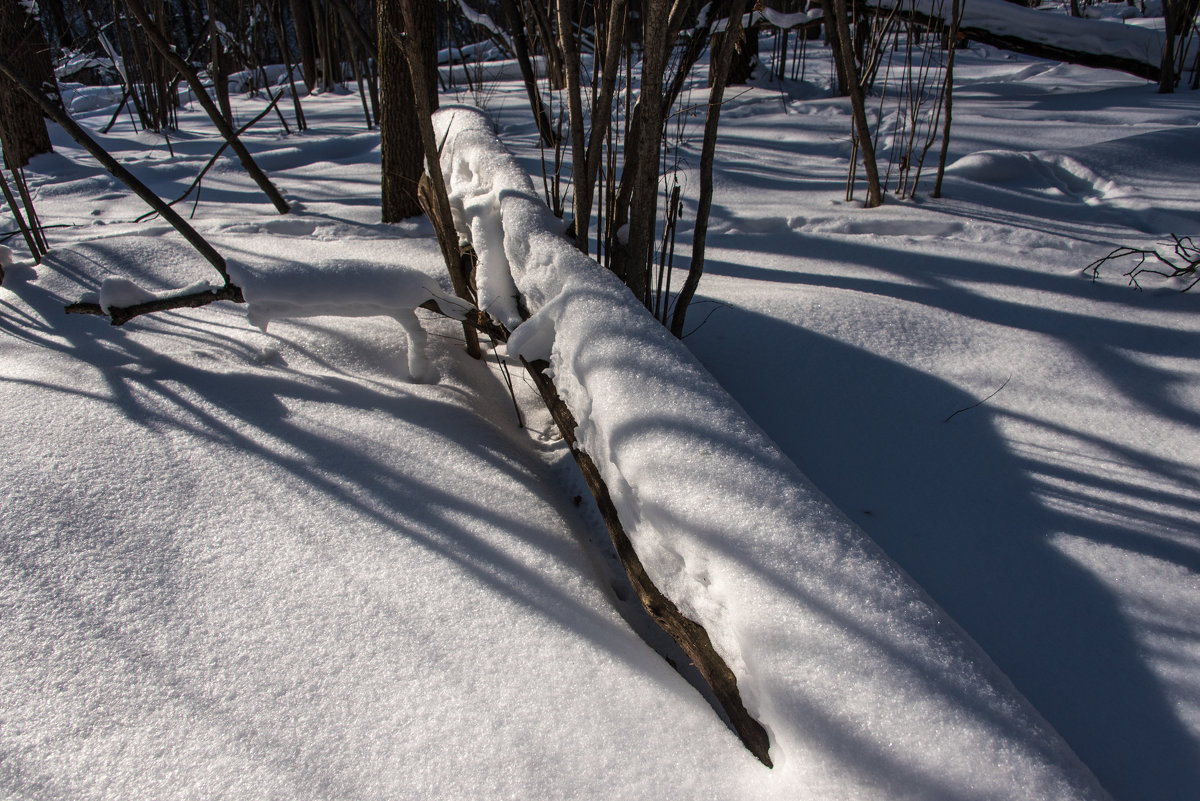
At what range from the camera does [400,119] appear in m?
2.86

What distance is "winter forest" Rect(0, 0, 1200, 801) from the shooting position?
2.75 ft

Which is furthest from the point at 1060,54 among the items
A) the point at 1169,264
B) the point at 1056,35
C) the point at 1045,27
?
the point at 1169,264

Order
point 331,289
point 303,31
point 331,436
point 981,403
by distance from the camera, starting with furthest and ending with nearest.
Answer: point 303,31, point 981,403, point 331,289, point 331,436

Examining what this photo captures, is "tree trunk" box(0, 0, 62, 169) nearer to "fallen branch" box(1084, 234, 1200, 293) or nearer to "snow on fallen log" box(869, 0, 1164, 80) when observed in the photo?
"fallen branch" box(1084, 234, 1200, 293)

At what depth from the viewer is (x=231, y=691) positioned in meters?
0.95

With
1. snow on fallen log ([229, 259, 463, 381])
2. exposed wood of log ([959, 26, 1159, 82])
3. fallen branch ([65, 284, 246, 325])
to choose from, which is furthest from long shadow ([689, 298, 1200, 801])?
exposed wood of log ([959, 26, 1159, 82])

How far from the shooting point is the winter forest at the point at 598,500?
84cm

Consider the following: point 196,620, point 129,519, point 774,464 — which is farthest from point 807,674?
point 129,519

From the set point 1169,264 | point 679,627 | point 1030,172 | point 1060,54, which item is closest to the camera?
point 679,627

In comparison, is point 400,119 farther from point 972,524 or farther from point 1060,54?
point 1060,54

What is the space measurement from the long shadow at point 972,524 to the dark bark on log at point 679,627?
1.65 feet

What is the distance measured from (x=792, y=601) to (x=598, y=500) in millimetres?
511

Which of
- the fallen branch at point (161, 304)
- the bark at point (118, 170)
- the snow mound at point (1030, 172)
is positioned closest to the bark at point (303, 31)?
the bark at point (118, 170)

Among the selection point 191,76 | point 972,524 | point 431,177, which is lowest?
point 972,524
